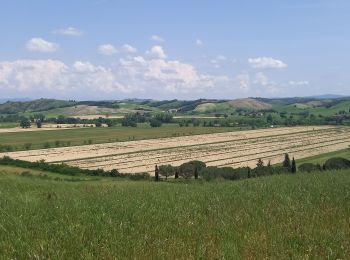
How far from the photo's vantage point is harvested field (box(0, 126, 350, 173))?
379ft

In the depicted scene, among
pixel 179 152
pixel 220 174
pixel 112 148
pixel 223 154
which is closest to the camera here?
pixel 220 174

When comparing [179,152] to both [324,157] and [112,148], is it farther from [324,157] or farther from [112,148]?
[324,157]

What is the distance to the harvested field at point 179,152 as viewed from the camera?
379 ft

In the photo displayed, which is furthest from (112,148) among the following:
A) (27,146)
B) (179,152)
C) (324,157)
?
(324,157)

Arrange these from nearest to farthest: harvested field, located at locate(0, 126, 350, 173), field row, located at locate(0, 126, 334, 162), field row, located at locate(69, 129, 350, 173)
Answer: field row, located at locate(69, 129, 350, 173) → harvested field, located at locate(0, 126, 350, 173) → field row, located at locate(0, 126, 334, 162)

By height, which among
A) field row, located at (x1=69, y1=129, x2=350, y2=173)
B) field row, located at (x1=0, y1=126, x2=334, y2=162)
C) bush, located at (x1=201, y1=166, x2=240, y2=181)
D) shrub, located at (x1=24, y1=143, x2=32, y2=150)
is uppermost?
shrub, located at (x1=24, y1=143, x2=32, y2=150)

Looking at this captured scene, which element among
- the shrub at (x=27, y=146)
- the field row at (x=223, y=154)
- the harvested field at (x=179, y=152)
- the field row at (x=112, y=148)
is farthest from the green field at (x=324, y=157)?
the shrub at (x=27, y=146)

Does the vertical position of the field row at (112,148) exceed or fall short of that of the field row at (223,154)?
it exceeds it

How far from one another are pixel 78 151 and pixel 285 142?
80465 millimetres

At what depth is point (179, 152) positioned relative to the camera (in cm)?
13962

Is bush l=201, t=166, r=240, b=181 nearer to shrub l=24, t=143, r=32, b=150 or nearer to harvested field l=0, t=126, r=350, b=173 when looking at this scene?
harvested field l=0, t=126, r=350, b=173

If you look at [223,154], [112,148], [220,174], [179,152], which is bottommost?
[223,154]

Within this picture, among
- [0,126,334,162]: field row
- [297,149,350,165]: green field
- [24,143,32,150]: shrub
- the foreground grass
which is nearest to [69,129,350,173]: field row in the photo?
[297,149,350,165]: green field

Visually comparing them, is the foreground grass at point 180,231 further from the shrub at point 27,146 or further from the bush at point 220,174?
the shrub at point 27,146
